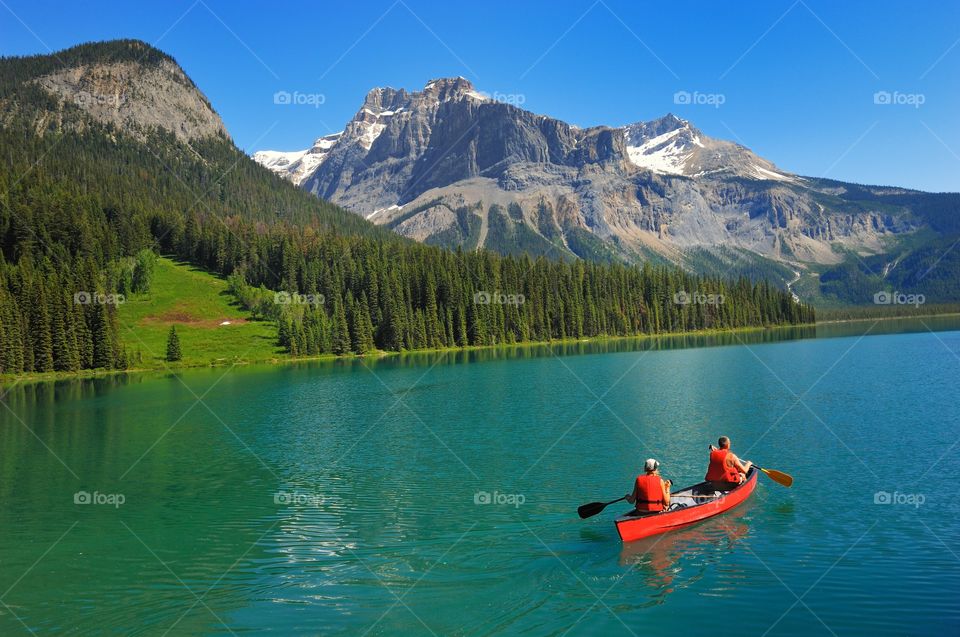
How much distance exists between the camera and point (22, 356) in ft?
380

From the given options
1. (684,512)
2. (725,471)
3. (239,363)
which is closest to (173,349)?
(239,363)

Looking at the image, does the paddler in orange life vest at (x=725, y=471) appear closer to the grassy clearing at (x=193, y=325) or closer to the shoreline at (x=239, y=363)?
the shoreline at (x=239, y=363)

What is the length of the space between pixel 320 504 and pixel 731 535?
19.0 meters

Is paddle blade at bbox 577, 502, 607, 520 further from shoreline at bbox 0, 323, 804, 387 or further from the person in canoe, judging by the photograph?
shoreline at bbox 0, 323, 804, 387

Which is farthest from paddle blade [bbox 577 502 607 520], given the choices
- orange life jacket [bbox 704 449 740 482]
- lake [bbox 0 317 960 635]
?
orange life jacket [bbox 704 449 740 482]

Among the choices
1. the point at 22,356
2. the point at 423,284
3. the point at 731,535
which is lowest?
the point at 731,535

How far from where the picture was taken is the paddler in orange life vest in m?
29.4

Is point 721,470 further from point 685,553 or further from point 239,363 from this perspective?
point 239,363

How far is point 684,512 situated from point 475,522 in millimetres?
8817

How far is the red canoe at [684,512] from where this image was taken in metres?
24.8

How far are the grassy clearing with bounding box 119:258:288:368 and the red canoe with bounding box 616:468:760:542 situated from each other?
128153 millimetres

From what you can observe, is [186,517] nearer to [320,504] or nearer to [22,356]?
[320,504]

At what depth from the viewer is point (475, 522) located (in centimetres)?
2783

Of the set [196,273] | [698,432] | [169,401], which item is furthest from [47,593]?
[196,273]
